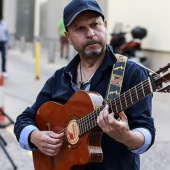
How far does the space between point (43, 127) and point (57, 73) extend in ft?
1.18

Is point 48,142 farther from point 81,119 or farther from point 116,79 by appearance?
point 116,79

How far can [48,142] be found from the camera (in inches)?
94.9

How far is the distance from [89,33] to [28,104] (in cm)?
593

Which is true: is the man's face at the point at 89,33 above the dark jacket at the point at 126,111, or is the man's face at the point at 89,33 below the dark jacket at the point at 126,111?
above

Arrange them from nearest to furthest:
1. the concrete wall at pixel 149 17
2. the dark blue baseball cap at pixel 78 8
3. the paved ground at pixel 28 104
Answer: the dark blue baseball cap at pixel 78 8
the paved ground at pixel 28 104
the concrete wall at pixel 149 17

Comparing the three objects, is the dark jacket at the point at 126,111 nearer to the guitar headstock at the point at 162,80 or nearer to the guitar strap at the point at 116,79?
the guitar strap at the point at 116,79

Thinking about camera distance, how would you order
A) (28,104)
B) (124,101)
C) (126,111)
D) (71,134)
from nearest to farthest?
(124,101) → (126,111) → (71,134) → (28,104)

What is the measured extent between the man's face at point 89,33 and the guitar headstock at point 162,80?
54 cm

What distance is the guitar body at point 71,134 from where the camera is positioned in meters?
2.15

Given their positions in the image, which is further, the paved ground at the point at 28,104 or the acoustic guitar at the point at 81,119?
the paved ground at the point at 28,104

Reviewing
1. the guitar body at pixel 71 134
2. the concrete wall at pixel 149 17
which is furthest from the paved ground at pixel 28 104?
the guitar body at pixel 71 134

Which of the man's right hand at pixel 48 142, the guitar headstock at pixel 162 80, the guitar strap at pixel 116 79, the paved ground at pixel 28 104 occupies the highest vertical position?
the guitar headstock at pixel 162 80

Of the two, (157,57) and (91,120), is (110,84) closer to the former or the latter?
(91,120)

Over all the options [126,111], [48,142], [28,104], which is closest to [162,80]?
[126,111]
